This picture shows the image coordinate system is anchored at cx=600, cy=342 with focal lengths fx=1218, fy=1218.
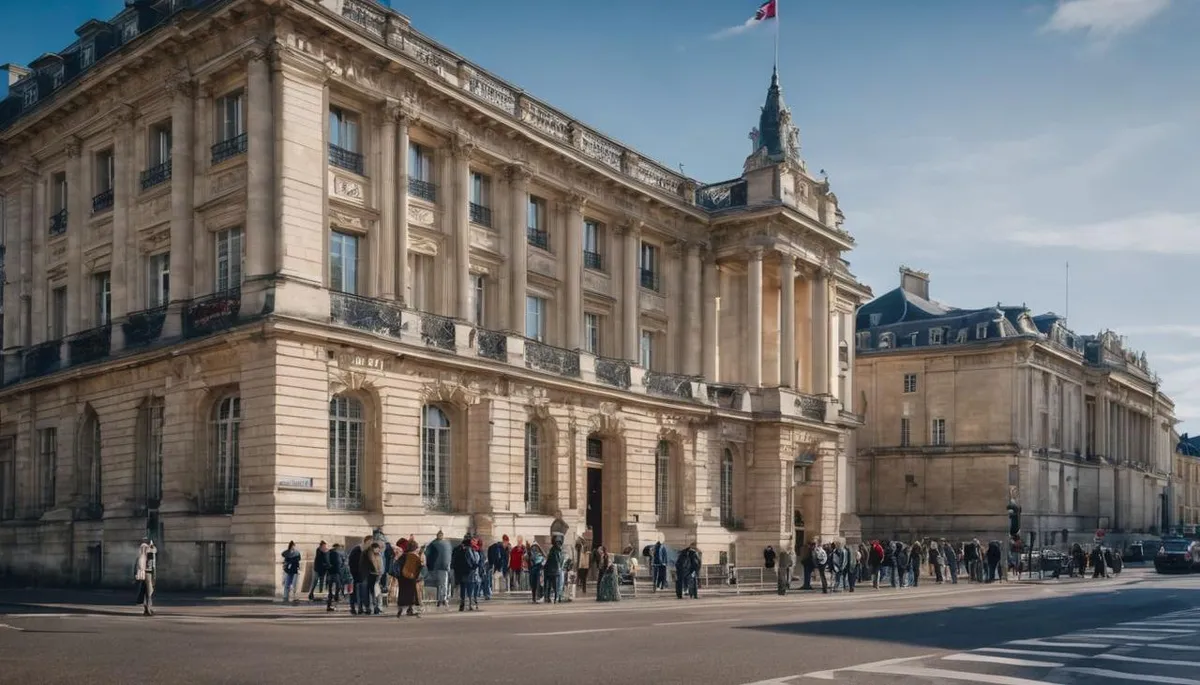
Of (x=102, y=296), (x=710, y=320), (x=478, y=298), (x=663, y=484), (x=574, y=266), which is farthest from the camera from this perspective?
(x=710, y=320)

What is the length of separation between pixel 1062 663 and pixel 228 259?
77.0 feet

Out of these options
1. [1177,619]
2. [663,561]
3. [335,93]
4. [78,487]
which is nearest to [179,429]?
[78,487]

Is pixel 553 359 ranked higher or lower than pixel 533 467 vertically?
higher

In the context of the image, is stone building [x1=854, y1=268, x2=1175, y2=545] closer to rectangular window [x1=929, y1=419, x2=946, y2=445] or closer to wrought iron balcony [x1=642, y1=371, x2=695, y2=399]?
rectangular window [x1=929, y1=419, x2=946, y2=445]

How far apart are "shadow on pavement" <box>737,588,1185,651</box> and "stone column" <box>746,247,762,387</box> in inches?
719

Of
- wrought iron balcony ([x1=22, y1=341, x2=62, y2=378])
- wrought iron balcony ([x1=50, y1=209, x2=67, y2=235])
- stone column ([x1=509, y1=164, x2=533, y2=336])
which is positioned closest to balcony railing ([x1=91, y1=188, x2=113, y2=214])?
wrought iron balcony ([x1=50, y1=209, x2=67, y2=235])

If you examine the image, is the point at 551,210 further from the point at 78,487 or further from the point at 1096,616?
the point at 1096,616

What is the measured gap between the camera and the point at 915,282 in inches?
3445

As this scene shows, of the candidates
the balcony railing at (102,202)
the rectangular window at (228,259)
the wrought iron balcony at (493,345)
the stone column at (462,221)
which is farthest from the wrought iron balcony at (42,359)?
the wrought iron balcony at (493,345)

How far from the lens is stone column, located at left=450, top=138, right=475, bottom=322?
36.2 meters

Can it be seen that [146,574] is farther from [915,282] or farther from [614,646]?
[915,282]

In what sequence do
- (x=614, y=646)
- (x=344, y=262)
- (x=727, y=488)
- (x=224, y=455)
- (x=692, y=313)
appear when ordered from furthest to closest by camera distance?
(x=727, y=488) < (x=692, y=313) < (x=344, y=262) < (x=224, y=455) < (x=614, y=646)

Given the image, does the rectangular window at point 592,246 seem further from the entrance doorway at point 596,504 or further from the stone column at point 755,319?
the stone column at point 755,319

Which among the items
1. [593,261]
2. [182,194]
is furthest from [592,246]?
[182,194]
